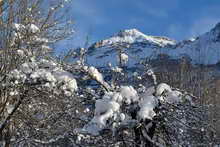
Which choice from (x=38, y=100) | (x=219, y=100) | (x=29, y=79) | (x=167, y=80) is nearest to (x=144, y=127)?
(x=29, y=79)

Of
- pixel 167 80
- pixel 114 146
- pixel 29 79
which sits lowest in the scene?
pixel 114 146

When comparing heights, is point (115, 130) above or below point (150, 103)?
below

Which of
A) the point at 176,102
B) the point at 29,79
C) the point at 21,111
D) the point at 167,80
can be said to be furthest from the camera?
the point at 167,80

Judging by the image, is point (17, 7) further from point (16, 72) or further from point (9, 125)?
point (16, 72)

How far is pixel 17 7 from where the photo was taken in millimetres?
11078

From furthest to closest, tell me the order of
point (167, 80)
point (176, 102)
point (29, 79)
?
point (167, 80), point (29, 79), point (176, 102)

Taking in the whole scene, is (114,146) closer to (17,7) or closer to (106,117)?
(106,117)

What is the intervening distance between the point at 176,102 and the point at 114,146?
1.48 m

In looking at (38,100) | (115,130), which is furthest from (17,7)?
(115,130)

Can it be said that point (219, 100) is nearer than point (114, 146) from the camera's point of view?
No

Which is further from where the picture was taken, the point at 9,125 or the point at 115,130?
the point at 9,125

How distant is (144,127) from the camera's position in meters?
6.14

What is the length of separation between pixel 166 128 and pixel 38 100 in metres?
5.24

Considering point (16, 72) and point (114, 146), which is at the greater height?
point (16, 72)
